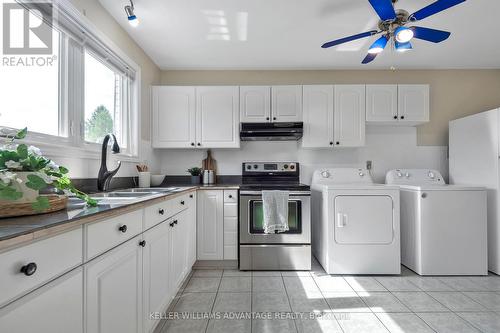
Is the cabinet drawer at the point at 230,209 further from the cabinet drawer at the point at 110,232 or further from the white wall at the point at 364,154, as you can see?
the cabinet drawer at the point at 110,232

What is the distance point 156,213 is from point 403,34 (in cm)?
209

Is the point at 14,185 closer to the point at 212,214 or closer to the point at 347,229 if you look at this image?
the point at 212,214

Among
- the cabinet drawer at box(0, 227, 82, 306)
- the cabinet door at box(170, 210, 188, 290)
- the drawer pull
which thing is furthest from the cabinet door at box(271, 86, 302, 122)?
the drawer pull

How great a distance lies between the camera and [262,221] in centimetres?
265

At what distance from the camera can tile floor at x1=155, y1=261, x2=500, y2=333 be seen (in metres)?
1.70

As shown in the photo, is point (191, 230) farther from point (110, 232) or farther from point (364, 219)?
point (364, 219)

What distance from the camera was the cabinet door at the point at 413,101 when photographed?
9.91 feet

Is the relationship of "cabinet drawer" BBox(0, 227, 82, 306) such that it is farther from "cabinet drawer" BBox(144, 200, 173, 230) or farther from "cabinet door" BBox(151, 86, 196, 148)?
"cabinet door" BBox(151, 86, 196, 148)

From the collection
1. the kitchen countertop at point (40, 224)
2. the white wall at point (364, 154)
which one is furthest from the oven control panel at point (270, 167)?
the kitchen countertop at point (40, 224)

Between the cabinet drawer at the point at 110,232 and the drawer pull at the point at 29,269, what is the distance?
241 mm

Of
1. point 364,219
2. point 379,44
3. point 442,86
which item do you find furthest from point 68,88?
point 442,86

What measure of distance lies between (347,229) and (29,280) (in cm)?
246

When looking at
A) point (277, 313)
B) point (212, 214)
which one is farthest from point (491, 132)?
point (212, 214)

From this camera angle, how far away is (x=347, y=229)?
8.30 ft
